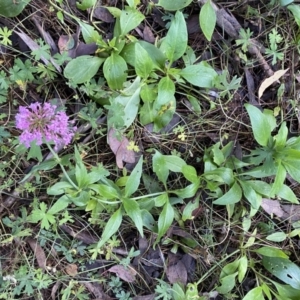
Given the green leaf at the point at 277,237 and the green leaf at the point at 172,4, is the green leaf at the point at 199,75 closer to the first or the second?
the green leaf at the point at 172,4

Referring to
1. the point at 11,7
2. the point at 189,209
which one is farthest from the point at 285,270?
the point at 11,7

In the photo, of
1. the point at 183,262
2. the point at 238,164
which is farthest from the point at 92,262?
the point at 238,164

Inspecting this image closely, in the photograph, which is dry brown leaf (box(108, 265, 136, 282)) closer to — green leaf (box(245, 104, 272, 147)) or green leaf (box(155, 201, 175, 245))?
green leaf (box(155, 201, 175, 245))

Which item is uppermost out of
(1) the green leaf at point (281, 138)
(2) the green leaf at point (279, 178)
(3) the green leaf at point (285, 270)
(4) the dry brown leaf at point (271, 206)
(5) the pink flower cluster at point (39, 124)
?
(5) the pink flower cluster at point (39, 124)

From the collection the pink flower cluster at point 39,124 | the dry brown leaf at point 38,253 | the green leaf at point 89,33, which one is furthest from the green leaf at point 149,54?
the dry brown leaf at point 38,253

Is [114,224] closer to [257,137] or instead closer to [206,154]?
[206,154]

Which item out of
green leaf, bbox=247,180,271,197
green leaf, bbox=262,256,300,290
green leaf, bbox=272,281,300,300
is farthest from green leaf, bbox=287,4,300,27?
green leaf, bbox=272,281,300,300

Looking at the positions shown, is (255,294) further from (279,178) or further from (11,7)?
(11,7)
